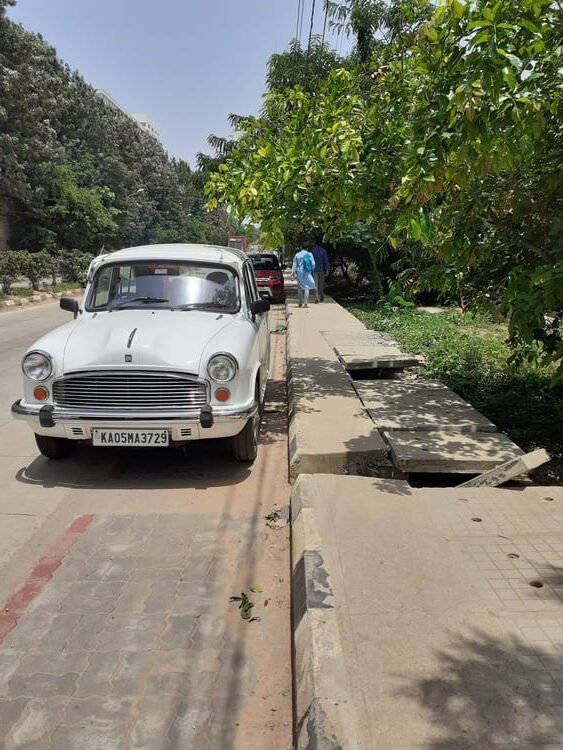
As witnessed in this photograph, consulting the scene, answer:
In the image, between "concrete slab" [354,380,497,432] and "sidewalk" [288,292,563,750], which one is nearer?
"sidewalk" [288,292,563,750]

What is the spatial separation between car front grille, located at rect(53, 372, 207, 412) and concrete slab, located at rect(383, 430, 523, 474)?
1.63 m

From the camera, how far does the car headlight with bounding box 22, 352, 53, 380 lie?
438 cm

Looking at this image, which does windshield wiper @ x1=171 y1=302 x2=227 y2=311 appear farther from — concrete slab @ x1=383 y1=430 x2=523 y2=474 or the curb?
the curb

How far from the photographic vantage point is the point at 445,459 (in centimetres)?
438

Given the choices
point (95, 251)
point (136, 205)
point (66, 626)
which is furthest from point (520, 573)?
point (136, 205)

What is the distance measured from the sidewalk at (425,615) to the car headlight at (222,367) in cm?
94

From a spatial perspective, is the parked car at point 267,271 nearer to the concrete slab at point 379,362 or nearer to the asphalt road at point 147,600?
the concrete slab at point 379,362

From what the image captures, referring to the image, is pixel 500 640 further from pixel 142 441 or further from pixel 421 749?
pixel 142 441

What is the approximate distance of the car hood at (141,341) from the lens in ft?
14.1

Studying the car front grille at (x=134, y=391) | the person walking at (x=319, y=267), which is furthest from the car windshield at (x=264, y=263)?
the car front grille at (x=134, y=391)

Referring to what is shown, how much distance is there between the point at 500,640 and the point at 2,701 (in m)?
2.11

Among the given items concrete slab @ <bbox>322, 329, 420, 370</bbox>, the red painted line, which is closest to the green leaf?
the red painted line

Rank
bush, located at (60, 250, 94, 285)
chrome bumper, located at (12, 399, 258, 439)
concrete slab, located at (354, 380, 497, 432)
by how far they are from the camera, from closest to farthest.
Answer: chrome bumper, located at (12, 399, 258, 439)
concrete slab, located at (354, 380, 497, 432)
bush, located at (60, 250, 94, 285)

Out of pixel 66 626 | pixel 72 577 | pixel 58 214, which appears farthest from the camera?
pixel 58 214
